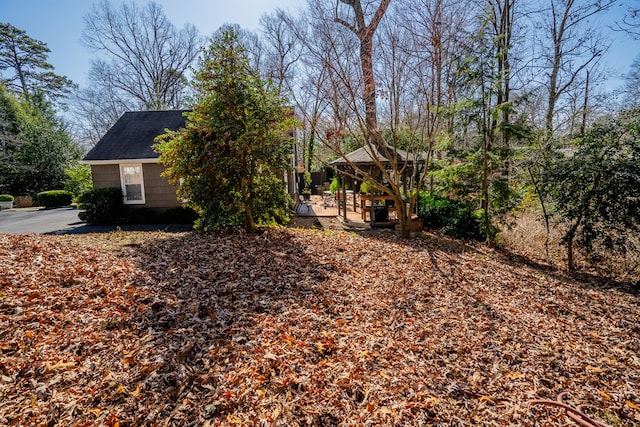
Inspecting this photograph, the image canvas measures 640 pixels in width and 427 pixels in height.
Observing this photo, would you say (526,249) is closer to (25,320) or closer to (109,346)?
(109,346)

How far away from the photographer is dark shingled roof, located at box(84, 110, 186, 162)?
11.8m

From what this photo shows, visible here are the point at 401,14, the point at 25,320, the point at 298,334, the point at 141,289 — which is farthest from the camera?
the point at 401,14

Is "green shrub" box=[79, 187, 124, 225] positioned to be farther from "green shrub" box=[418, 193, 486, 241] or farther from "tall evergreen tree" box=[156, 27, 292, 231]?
"green shrub" box=[418, 193, 486, 241]

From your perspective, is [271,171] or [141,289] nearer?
[141,289]

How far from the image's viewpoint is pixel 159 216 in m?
11.8

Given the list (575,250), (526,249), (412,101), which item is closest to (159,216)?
(412,101)

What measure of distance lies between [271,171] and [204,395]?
5701 millimetres

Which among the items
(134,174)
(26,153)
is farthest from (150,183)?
(26,153)

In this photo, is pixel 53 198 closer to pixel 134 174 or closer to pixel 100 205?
pixel 134 174

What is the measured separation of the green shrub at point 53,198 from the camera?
61.0 feet

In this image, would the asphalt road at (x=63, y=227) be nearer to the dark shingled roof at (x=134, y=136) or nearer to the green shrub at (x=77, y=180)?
the dark shingled roof at (x=134, y=136)

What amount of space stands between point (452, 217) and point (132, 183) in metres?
11.7

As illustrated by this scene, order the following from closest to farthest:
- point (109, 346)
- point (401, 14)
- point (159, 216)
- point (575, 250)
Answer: point (109, 346) < point (401, 14) < point (575, 250) < point (159, 216)

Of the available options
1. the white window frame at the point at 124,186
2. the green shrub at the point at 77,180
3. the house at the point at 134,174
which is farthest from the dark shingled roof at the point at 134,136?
the green shrub at the point at 77,180
